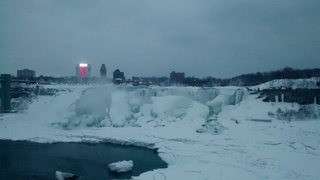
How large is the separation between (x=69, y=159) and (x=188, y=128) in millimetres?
12096

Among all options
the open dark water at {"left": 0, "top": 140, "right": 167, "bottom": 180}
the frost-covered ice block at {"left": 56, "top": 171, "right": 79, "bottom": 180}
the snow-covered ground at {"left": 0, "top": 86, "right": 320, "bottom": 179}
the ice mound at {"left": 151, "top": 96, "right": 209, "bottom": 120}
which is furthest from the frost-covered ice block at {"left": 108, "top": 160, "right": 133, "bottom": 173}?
the ice mound at {"left": 151, "top": 96, "right": 209, "bottom": 120}

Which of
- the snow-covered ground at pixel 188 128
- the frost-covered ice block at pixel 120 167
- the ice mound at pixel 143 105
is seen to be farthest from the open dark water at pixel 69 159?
the ice mound at pixel 143 105

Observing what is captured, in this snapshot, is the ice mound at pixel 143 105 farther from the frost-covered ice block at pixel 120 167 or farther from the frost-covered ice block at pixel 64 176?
the frost-covered ice block at pixel 64 176

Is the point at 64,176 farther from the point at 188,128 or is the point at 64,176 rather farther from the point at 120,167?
the point at 188,128

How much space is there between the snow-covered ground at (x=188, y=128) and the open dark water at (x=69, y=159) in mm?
1201

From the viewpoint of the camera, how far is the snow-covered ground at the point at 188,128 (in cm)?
1673

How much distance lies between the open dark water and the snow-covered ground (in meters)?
1.20

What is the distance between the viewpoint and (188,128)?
27250 millimetres

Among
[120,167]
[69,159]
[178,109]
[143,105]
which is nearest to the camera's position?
[120,167]

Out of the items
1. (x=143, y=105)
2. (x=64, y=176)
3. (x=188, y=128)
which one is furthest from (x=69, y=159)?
(x=143, y=105)

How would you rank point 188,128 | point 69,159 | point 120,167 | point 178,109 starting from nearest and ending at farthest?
point 120,167, point 69,159, point 188,128, point 178,109

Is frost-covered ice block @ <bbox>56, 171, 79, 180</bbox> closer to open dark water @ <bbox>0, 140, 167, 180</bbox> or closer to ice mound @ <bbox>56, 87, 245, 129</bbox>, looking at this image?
open dark water @ <bbox>0, 140, 167, 180</bbox>

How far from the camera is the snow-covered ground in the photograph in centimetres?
1673

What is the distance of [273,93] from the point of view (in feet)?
109
